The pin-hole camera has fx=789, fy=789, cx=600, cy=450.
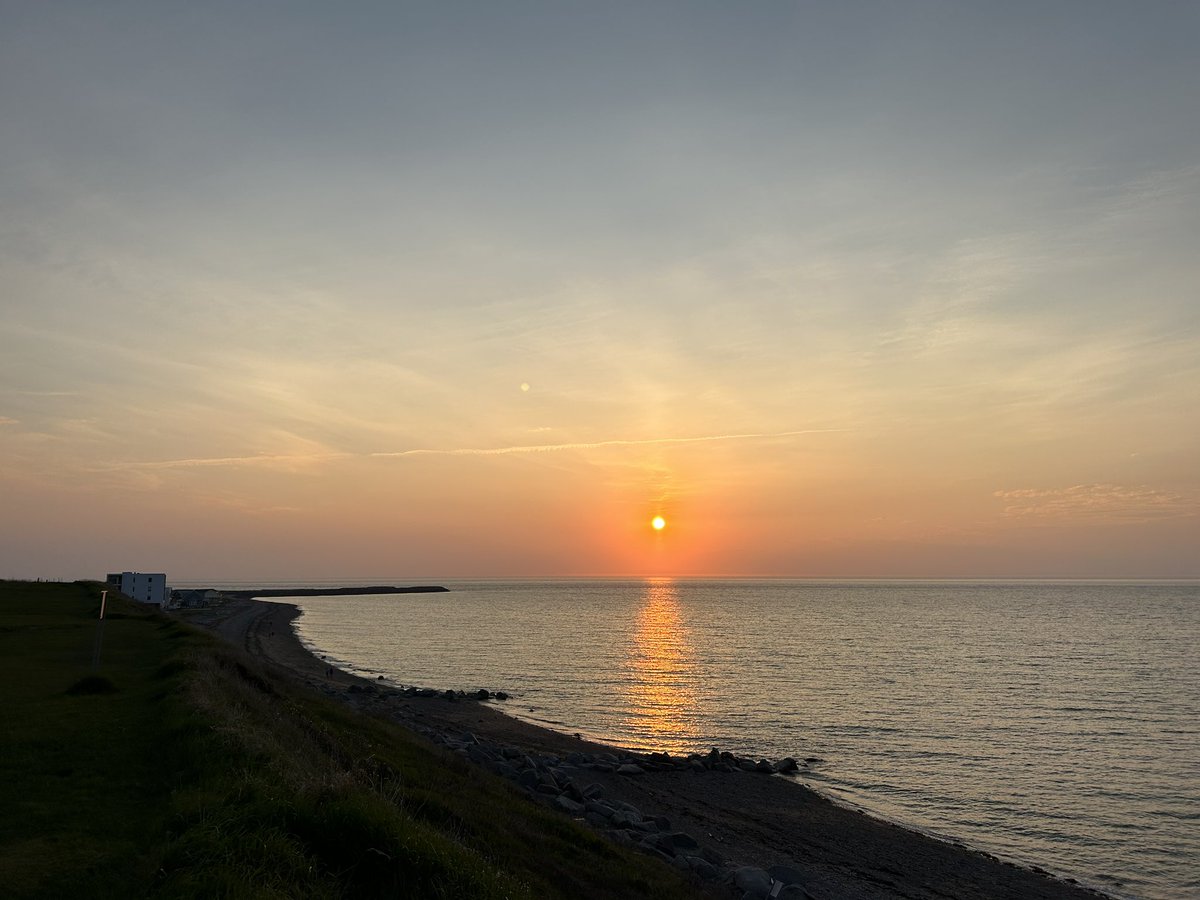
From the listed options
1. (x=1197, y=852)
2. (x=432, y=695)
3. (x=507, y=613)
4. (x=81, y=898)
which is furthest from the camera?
(x=507, y=613)

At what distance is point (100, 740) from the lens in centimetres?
1775

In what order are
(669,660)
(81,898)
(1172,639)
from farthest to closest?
(1172,639) < (669,660) < (81,898)

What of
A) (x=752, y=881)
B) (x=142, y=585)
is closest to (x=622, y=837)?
(x=752, y=881)

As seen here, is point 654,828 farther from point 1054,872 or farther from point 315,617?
point 315,617

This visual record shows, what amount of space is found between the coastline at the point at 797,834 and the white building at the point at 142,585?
254 ft

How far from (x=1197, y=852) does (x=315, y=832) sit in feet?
102

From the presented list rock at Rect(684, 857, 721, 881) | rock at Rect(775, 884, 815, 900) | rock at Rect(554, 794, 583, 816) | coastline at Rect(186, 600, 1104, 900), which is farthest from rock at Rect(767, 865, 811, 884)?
rock at Rect(554, 794, 583, 816)

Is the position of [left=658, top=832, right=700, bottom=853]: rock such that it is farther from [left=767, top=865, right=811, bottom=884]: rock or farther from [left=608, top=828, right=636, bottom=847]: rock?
[left=767, top=865, right=811, bottom=884]: rock

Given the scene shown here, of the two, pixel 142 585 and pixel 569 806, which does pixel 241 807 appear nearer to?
pixel 569 806

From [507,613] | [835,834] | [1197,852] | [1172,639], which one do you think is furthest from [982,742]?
[507,613]

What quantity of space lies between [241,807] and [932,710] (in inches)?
2108

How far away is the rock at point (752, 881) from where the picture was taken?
20.1m

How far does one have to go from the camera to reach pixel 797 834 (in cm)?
2847

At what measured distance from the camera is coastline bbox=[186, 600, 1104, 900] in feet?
78.7
